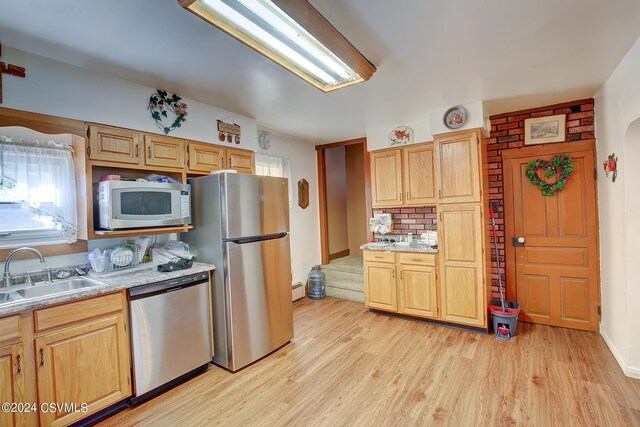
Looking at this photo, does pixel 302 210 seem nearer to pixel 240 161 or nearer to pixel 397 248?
pixel 240 161

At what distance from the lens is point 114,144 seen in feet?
7.55

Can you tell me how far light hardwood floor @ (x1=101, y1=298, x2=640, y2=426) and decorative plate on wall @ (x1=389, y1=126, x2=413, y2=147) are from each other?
7.67 feet

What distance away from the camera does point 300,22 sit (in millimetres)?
1517

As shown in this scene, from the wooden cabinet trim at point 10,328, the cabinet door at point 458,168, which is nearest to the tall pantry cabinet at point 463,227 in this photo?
the cabinet door at point 458,168

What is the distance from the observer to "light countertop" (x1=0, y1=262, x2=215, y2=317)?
5.43ft

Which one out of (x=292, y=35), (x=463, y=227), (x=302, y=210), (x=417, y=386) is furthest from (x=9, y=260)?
(x=463, y=227)

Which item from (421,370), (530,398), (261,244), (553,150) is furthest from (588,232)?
(261,244)

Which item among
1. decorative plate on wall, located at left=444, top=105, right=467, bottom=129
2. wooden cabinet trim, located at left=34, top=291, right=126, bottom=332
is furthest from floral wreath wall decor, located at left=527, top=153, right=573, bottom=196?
wooden cabinet trim, located at left=34, top=291, right=126, bottom=332

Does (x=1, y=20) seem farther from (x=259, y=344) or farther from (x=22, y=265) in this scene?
(x=259, y=344)

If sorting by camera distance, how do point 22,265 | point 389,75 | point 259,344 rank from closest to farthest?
point 22,265, point 389,75, point 259,344

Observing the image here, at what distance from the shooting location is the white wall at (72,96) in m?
1.93

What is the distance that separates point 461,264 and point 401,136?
1.74m

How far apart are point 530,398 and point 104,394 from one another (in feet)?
9.57

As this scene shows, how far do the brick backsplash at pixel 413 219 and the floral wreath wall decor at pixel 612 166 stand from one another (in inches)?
64.8
